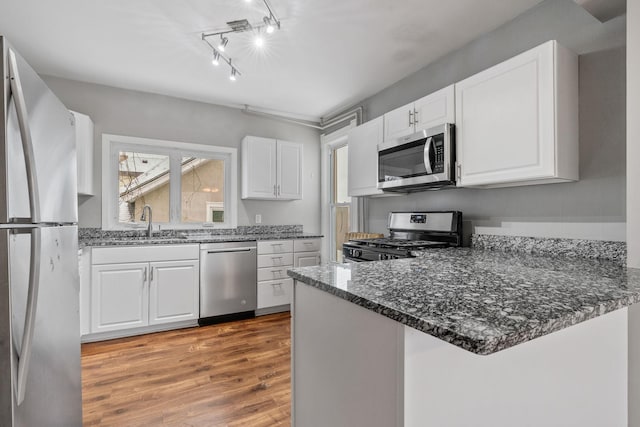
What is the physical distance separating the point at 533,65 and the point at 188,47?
244 centimetres

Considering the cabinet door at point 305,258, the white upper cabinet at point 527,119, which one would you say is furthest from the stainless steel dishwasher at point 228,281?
the white upper cabinet at point 527,119

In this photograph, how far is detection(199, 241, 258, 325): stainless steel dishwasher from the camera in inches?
127

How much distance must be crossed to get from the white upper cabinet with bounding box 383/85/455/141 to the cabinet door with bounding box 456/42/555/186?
0.26 ft

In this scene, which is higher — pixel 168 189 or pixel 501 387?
pixel 168 189

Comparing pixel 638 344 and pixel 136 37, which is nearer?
pixel 638 344

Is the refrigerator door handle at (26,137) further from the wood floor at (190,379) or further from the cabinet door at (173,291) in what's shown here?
the cabinet door at (173,291)

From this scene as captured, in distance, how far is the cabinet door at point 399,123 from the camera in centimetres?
260

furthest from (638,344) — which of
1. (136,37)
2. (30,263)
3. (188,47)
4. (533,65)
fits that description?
(136,37)

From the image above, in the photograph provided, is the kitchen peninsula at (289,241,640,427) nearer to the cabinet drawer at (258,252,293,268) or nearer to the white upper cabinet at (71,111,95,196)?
the cabinet drawer at (258,252,293,268)

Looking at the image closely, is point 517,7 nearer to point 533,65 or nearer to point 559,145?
point 533,65

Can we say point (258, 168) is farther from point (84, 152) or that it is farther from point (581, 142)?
point (581, 142)

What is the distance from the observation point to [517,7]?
2094mm

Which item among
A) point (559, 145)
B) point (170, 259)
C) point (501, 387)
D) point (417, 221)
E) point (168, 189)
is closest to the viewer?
point (501, 387)

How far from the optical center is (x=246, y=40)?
2475mm
